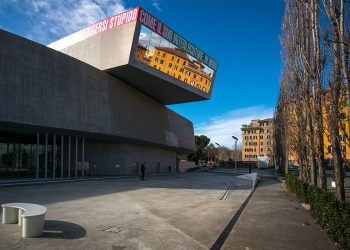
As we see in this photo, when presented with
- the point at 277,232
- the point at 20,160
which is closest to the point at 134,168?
the point at 20,160

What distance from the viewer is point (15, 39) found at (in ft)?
69.9

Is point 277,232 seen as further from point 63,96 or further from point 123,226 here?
point 63,96

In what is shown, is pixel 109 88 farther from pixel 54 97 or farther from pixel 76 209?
pixel 76 209

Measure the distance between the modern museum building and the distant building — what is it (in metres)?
83.2

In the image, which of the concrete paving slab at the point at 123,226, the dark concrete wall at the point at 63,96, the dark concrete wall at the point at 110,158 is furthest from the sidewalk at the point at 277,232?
the dark concrete wall at the point at 110,158

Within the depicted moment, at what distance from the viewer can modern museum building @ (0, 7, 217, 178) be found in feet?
73.0

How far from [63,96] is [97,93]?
4.43 m

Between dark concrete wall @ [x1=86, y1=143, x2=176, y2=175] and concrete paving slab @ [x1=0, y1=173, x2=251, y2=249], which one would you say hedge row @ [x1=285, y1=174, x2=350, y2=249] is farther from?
dark concrete wall @ [x1=86, y1=143, x2=176, y2=175]

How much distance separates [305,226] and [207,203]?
5324 millimetres

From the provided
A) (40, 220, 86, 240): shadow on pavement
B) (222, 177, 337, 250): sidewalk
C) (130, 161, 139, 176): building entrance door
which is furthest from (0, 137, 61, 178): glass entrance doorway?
(222, 177, 337, 250): sidewalk

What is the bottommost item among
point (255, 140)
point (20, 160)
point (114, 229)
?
point (114, 229)

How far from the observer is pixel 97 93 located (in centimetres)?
2912

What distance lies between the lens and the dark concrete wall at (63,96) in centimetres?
2102

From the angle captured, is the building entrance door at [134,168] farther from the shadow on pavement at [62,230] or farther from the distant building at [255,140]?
the distant building at [255,140]
